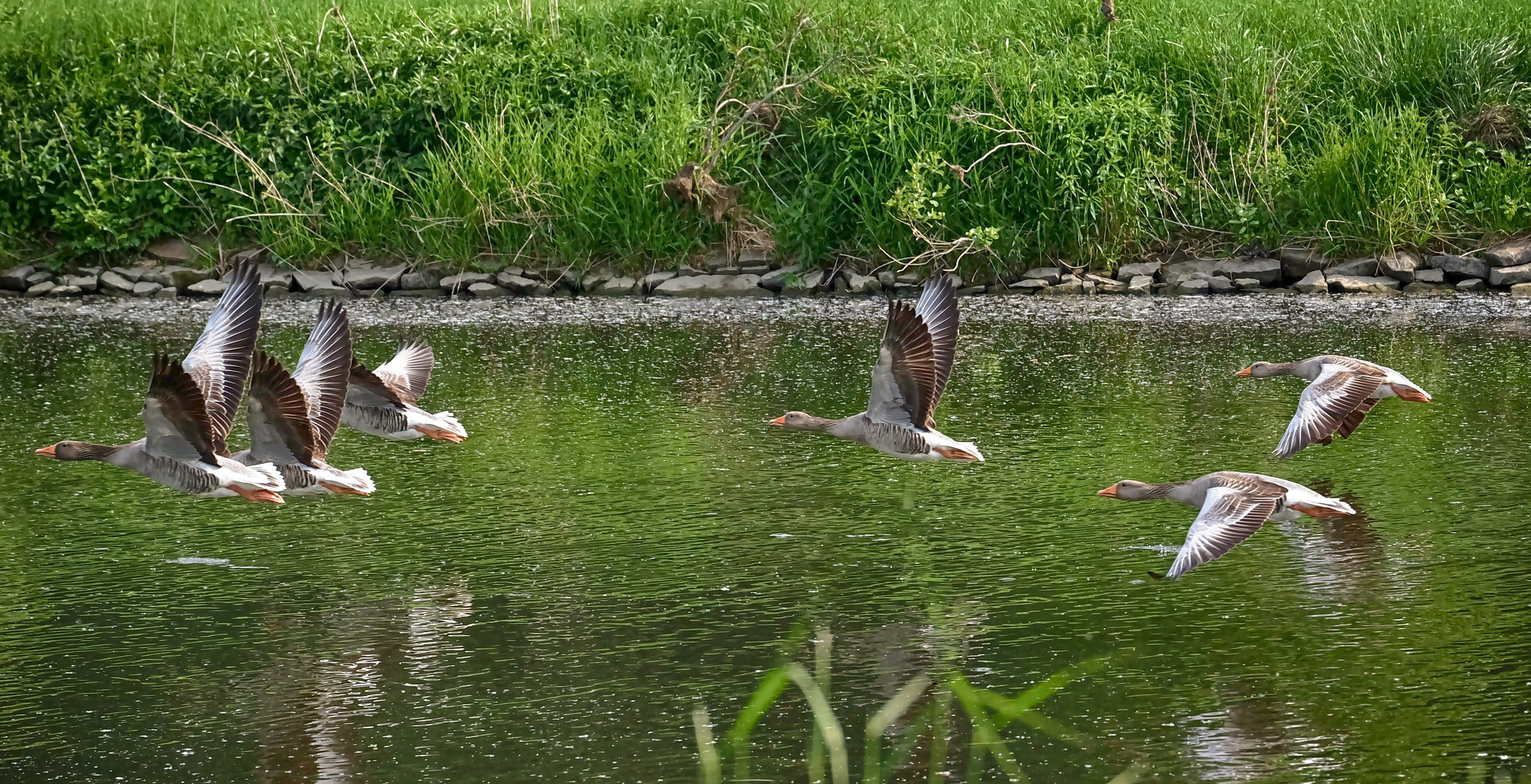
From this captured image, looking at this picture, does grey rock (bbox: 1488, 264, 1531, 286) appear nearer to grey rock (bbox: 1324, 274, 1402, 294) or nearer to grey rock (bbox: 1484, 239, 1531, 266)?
grey rock (bbox: 1484, 239, 1531, 266)

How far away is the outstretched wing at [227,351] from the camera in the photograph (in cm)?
814

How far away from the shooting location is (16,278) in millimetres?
18688

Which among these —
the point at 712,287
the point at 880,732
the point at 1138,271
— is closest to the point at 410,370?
the point at 880,732

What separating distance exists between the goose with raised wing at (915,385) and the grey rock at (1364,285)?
910 cm

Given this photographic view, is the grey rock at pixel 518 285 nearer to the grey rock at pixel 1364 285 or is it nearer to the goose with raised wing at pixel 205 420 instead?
the grey rock at pixel 1364 285

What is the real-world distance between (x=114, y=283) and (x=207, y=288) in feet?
3.47

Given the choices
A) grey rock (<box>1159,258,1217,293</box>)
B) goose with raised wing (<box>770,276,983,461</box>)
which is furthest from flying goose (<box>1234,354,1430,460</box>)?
grey rock (<box>1159,258,1217,293</box>)

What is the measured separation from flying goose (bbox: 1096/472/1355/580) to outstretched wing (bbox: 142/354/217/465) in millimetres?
3869

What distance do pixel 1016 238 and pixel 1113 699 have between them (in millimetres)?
11770

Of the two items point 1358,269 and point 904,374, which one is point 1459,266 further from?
point 904,374

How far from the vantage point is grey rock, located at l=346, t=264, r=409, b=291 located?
1808 cm

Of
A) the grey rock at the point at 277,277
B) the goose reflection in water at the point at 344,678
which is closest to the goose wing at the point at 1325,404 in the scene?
the goose reflection in water at the point at 344,678

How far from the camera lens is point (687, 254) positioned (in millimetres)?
18141

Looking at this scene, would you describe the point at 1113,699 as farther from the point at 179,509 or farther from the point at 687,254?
the point at 687,254
